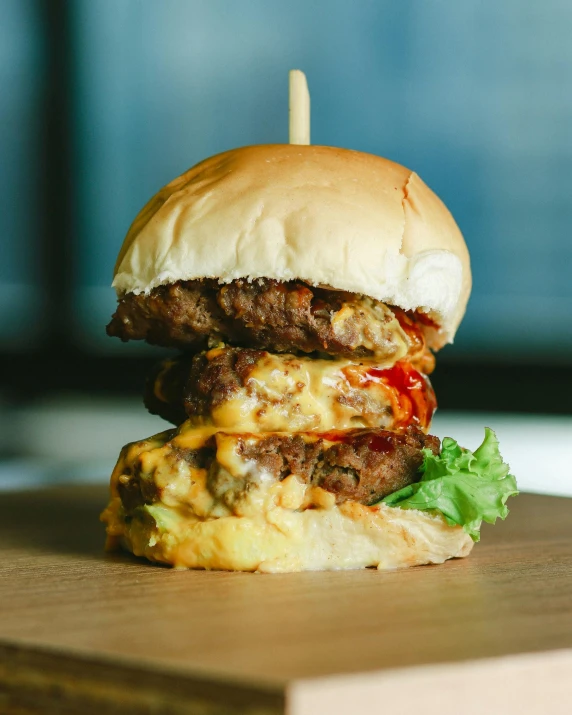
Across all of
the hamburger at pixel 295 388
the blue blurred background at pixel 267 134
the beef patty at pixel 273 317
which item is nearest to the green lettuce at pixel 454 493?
the hamburger at pixel 295 388

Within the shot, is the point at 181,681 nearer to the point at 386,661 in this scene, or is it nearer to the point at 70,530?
the point at 386,661

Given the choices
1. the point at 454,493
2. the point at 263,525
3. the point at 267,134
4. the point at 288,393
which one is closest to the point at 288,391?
the point at 288,393

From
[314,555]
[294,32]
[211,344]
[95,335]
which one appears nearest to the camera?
[314,555]

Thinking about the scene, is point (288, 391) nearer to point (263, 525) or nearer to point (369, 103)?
point (263, 525)

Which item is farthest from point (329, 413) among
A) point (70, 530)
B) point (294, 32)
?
point (294, 32)

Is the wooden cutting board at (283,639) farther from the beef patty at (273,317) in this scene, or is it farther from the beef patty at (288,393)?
the beef patty at (273,317)

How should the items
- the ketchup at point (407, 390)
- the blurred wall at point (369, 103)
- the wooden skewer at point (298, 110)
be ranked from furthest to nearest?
the blurred wall at point (369, 103), the wooden skewer at point (298, 110), the ketchup at point (407, 390)

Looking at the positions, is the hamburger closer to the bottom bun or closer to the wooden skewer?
the bottom bun
